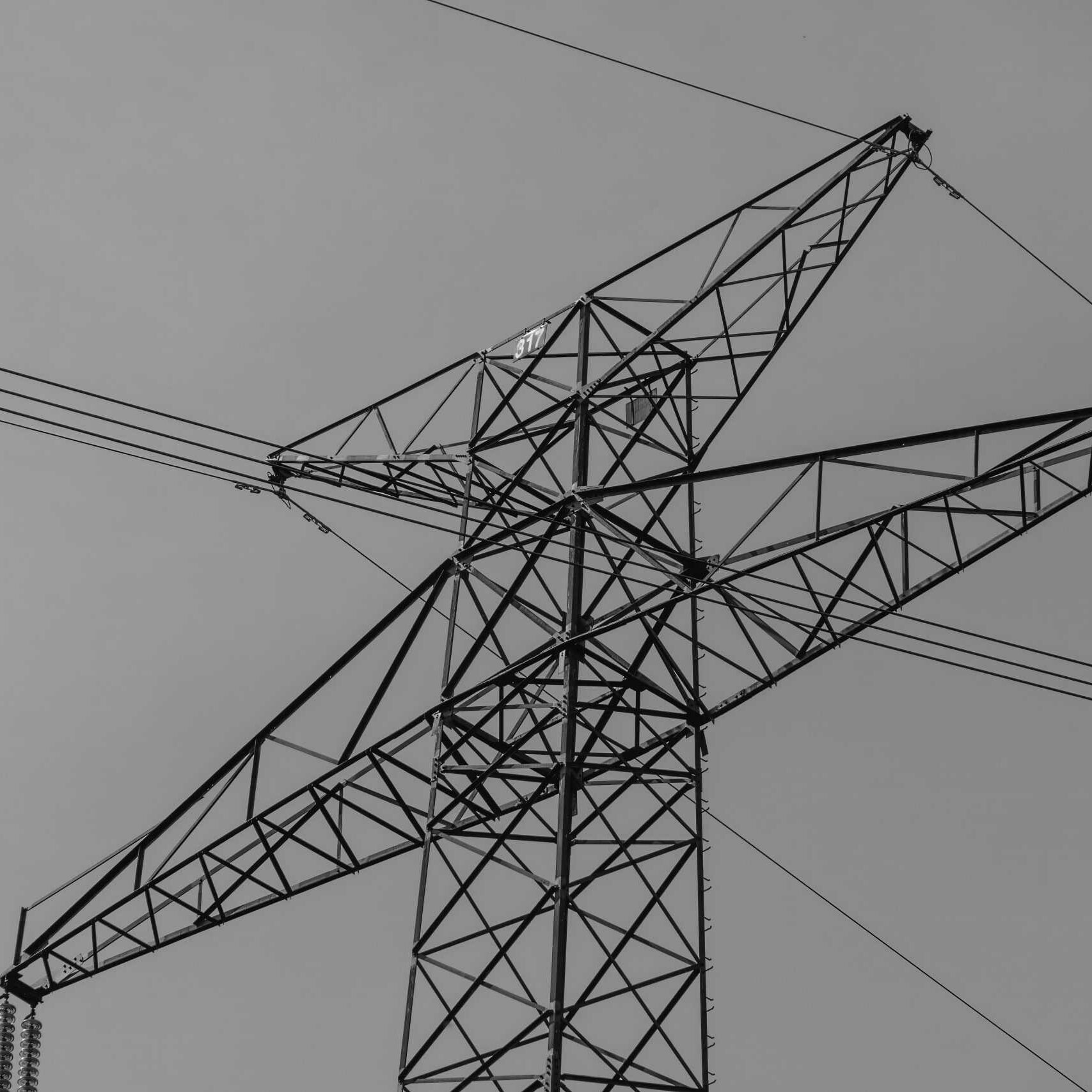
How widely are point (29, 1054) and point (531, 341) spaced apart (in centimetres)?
1072

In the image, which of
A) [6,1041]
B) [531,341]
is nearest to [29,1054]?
[6,1041]

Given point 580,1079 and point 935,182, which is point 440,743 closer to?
point 580,1079

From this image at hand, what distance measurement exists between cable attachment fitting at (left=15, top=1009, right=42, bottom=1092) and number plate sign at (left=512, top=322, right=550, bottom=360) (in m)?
10.3

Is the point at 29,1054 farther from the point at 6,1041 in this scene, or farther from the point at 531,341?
the point at 531,341

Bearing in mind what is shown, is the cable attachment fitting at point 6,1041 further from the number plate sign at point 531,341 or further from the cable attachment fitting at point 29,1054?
the number plate sign at point 531,341

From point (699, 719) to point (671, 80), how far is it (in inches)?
476

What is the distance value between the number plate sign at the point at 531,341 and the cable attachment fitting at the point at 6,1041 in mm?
10317

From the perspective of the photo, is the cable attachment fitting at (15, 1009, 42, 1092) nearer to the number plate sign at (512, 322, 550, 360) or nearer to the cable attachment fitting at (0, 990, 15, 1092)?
the cable attachment fitting at (0, 990, 15, 1092)

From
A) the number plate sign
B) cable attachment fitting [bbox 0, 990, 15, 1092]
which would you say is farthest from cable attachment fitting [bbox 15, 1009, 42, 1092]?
the number plate sign

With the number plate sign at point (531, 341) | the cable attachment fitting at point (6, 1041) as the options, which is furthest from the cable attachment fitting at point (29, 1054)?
the number plate sign at point (531, 341)

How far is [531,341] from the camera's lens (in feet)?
81.3

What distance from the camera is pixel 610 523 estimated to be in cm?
2153

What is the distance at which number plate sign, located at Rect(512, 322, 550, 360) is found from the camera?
24.5m

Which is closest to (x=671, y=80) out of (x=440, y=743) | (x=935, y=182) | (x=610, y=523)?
(x=935, y=182)
